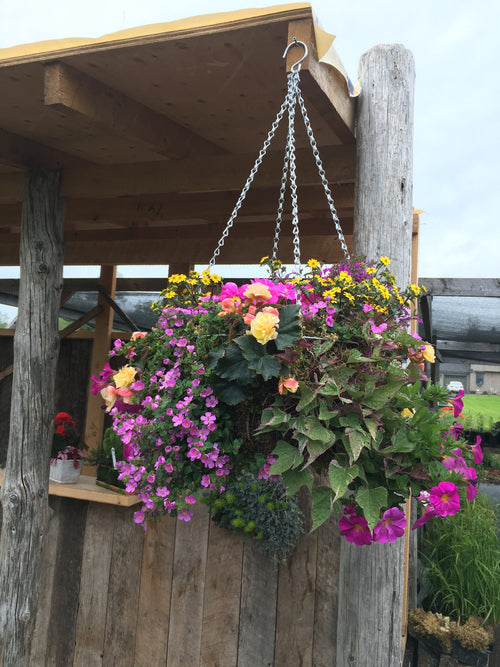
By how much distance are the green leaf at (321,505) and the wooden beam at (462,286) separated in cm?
307

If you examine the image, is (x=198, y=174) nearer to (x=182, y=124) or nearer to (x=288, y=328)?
(x=182, y=124)

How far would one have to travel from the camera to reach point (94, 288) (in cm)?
370

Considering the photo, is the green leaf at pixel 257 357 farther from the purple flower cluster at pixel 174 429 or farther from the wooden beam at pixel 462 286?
the wooden beam at pixel 462 286

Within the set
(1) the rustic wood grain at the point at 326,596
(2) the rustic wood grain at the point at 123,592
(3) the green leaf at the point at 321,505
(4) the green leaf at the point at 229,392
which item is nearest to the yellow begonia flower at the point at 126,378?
(4) the green leaf at the point at 229,392

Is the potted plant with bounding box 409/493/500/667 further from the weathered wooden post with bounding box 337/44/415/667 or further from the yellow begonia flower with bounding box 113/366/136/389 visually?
the yellow begonia flower with bounding box 113/366/136/389

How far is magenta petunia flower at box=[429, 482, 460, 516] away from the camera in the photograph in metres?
1.38

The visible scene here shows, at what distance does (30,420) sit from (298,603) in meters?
1.41

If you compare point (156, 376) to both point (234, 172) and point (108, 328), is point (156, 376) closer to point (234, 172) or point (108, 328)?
point (234, 172)

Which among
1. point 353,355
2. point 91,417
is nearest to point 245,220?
point 91,417

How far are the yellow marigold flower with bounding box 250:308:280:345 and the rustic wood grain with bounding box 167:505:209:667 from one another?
168cm

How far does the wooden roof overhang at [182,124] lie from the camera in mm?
1744

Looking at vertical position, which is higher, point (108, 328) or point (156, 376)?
point (108, 328)

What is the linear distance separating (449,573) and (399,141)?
3192 millimetres

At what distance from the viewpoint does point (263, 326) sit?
1.27 metres
